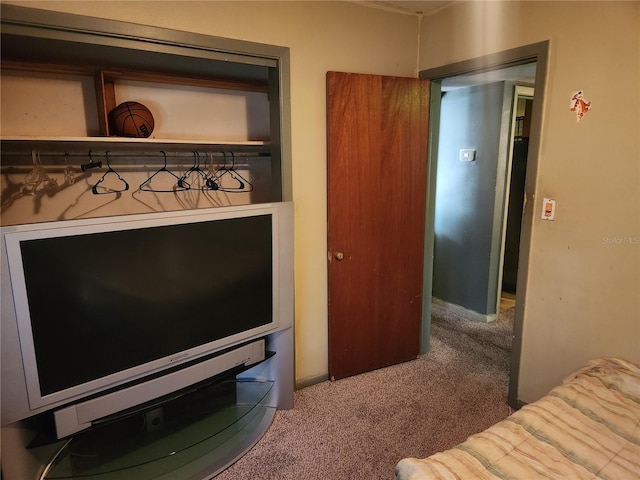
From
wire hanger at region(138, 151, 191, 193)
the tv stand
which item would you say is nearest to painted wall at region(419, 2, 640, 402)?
the tv stand

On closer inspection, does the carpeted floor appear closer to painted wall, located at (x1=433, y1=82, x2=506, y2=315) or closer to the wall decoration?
painted wall, located at (x1=433, y1=82, x2=506, y2=315)

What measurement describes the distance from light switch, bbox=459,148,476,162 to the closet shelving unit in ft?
6.46

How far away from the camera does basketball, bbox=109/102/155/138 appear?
6.31 ft

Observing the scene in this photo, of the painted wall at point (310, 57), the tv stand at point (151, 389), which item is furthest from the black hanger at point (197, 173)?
the tv stand at point (151, 389)

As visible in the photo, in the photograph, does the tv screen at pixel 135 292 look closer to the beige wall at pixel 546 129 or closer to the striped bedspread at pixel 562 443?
the beige wall at pixel 546 129

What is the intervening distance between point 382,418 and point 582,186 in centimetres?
163

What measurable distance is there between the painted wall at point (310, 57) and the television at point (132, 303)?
15.0 inches

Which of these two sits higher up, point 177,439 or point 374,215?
point 374,215

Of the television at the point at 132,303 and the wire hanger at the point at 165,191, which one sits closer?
the television at the point at 132,303

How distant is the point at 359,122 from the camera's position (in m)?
2.38

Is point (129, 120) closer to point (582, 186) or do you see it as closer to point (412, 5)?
point (412, 5)

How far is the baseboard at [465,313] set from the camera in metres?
3.64

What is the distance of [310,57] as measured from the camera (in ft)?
7.36

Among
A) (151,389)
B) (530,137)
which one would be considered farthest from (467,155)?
(151,389)
